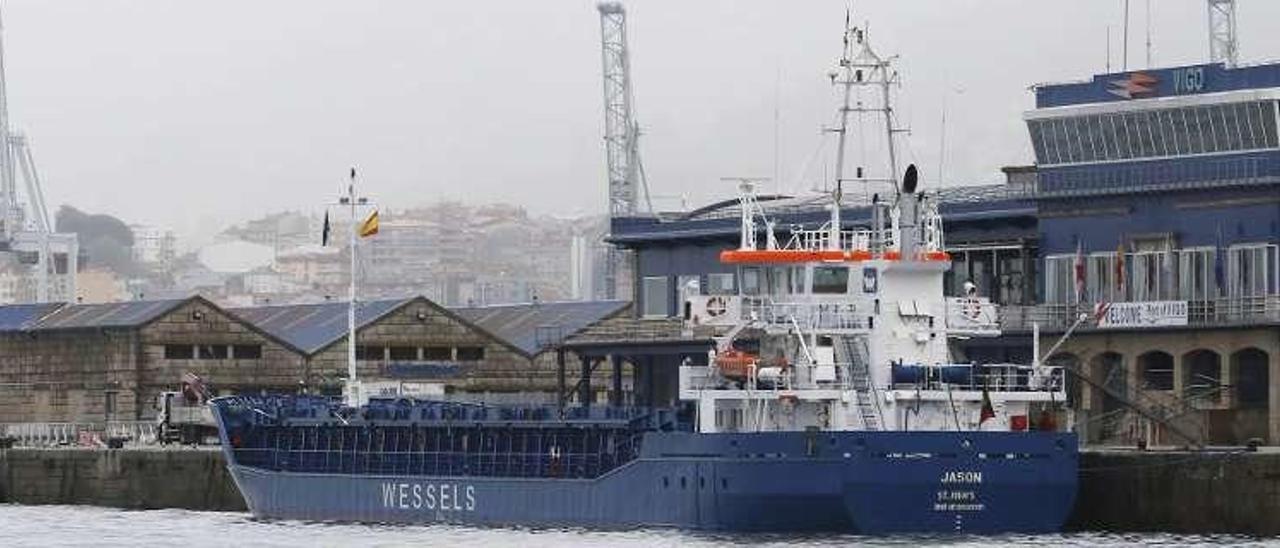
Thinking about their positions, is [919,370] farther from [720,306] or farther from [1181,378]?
Result: [1181,378]

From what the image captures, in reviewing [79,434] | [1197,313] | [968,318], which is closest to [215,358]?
[79,434]

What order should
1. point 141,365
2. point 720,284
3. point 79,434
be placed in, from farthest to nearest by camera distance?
point 141,365, point 79,434, point 720,284

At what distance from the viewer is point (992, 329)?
68750 mm

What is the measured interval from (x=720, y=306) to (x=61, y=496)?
117ft

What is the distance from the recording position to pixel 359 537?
235 feet

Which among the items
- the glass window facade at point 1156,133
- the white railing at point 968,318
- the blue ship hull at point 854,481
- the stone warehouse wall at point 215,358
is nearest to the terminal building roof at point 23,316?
the stone warehouse wall at point 215,358

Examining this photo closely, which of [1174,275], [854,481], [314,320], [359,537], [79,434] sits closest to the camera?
[854,481]

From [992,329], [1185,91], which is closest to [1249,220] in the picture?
[1185,91]

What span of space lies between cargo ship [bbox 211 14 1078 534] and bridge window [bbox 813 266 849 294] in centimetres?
3

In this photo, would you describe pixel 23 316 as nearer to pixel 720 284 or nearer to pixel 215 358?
pixel 215 358

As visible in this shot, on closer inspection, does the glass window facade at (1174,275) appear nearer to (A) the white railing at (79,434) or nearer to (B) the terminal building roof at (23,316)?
(A) the white railing at (79,434)

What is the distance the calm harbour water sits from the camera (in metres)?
63.8

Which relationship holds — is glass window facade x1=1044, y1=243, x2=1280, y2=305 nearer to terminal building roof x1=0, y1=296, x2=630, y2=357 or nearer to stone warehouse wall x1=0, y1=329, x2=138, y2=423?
terminal building roof x1=0, y1=296, x2=630, y2=357

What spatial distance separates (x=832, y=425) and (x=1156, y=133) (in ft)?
49.3
